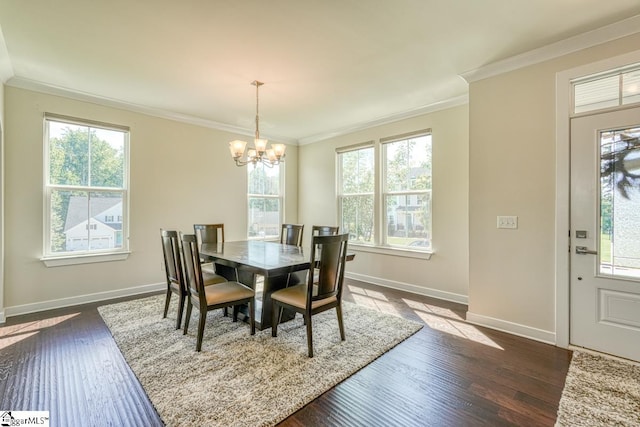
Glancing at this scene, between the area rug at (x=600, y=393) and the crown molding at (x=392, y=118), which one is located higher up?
the crown molding at (x=392, y=118)

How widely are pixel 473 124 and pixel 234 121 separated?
11.6ft

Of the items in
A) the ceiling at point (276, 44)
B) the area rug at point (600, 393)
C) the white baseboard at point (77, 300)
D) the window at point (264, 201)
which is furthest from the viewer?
the window at point (264, 201)

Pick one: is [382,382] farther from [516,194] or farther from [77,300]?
[77,300]

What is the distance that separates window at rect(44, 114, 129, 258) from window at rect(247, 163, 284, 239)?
198 centimetres

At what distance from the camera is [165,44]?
2.50 meters

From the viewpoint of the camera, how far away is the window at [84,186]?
11.5ft

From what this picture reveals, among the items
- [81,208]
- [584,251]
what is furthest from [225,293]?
[584,251]

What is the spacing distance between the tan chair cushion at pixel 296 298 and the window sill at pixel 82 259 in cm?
264

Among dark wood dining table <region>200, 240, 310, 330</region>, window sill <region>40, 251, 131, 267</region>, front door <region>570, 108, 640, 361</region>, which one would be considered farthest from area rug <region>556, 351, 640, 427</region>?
window sill <region>40, 251, 131, 267</region>

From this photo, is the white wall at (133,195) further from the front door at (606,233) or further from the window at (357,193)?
the front door at (606,233)

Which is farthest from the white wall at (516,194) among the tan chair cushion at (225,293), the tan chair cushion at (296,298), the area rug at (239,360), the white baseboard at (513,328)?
the tan chair cushion at (225,293)

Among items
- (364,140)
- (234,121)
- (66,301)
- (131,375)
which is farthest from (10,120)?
(364,140)

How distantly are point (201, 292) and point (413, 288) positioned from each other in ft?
9.95

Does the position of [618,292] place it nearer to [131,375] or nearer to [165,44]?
[131,375]
